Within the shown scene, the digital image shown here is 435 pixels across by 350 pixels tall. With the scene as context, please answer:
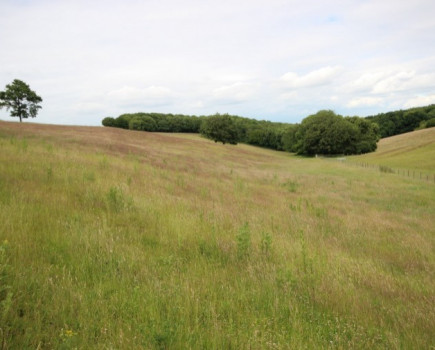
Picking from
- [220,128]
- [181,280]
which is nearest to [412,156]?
[220,128]

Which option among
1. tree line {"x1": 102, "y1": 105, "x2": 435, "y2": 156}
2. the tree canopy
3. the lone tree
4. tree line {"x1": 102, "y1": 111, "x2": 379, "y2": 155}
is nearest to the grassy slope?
tree line {"x1": 102, "y1": 111, "x2": 379, "y2": 155}

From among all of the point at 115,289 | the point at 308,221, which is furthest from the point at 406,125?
the point at 115,289

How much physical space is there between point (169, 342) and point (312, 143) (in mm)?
94390

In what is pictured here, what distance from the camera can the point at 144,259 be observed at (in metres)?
4.91

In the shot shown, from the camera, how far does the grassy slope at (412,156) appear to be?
51.5 meters

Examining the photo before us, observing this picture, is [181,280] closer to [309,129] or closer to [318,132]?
[318,132]

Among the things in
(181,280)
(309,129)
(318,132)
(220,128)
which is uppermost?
(220,128)

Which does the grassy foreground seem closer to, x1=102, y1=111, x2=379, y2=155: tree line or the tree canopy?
the tree canopy

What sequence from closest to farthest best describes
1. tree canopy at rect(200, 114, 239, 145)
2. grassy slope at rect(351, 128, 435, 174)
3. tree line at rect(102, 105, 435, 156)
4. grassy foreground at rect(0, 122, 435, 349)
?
grassy foreground at rect(0, 122, 435, 349)
grassy slope at rect(351, 128, 435, 174)
tree canopy at rect(200, 114, 239, 145)
tree line at rect(102, 105, 435, 156)

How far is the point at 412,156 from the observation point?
6106 centimetres

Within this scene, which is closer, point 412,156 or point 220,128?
point 412,156

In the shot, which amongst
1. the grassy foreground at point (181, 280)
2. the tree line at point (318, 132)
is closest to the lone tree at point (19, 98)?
the tree line at point (318, 132)

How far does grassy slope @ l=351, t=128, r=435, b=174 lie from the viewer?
169 ft

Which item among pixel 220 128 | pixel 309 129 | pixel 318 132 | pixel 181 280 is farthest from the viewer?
pixel 309 129
